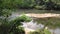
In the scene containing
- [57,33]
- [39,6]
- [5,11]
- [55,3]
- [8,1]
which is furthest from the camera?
[39,6]

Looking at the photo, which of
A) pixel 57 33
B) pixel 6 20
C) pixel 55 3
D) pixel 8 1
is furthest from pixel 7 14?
pixel 55 3

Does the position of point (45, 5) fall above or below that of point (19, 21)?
below

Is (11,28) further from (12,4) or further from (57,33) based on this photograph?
(57,33)

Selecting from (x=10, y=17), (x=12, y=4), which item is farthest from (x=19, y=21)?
(x=12, y=4)

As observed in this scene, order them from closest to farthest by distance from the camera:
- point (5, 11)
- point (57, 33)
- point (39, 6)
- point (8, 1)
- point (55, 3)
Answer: point (8, 1)
point (5, 11)
point (57, 33)
point (55, 3)
point (39, 6)

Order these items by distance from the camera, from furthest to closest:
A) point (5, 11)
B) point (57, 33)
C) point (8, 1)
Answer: point (57, 33), point (5, 11), point (8, 1)

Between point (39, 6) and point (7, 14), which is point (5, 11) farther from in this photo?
point (39, 6)

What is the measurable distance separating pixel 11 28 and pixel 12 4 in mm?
1374

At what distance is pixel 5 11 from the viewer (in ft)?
31.9

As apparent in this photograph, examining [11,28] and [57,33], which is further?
[57,33]

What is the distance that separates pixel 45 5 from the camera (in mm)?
36562

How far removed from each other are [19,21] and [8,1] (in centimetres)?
168

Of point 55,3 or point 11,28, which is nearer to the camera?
point 11,28

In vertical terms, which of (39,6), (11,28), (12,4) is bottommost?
(39,6)
